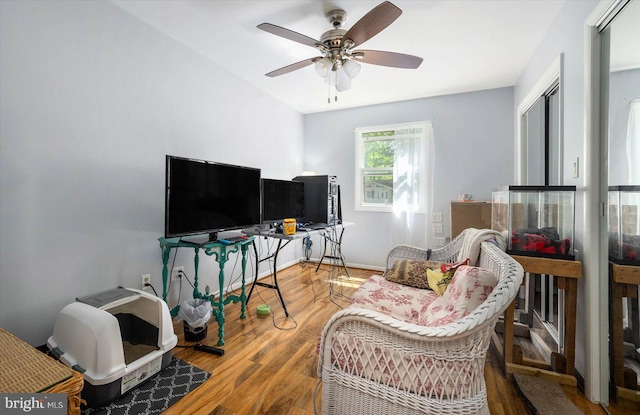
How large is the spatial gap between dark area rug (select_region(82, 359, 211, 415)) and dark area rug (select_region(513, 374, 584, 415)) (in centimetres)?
184

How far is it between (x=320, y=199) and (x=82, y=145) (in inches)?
83.3

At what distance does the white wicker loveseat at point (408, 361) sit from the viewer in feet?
3.07

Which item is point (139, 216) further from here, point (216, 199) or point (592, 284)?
point (592, 284)

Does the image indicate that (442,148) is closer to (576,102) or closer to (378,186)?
(378,186)

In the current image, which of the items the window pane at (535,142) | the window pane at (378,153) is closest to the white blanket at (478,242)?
the window pane at (535,142)

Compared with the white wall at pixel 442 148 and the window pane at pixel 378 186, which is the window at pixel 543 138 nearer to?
the white wall at pixel 442 148

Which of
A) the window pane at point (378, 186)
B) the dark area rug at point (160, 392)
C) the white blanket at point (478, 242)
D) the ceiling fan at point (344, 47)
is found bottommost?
the dark area rug at point (160, 392)

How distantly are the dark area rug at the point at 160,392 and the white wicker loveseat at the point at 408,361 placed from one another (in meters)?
0.94

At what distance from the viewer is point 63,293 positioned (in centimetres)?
179

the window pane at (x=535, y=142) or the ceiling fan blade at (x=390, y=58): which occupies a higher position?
the ceiling fan blade at (x=390, y=58)

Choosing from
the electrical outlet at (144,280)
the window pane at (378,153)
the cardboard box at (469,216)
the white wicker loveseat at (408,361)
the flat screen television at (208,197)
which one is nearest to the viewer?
the white wicker loveseat at (408,361)

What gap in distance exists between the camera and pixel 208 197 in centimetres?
218

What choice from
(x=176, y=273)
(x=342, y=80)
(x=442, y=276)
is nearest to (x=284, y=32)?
(x=342, y=80)

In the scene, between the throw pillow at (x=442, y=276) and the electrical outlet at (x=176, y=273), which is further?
the electrical outlet at (x=176, y=273)
